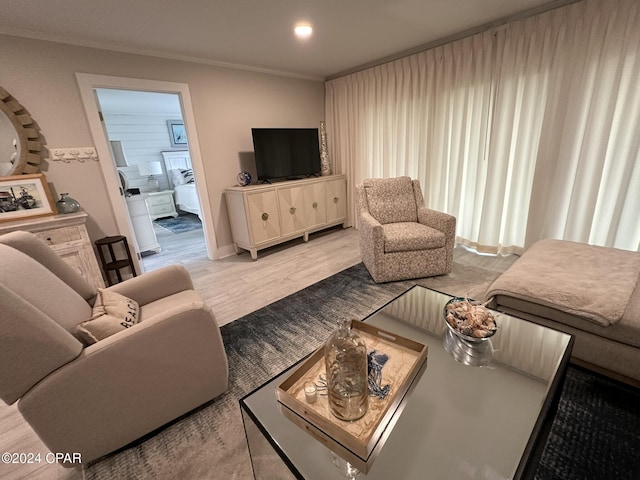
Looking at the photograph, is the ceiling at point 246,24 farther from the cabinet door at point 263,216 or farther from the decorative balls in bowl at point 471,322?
the decorative balls in bowl at point 471,322

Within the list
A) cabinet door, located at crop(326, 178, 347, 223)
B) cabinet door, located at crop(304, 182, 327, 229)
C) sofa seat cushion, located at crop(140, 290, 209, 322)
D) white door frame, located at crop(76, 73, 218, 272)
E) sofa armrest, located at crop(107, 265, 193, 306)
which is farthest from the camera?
cabinet door, located at crop(326, 178, 347, 223)

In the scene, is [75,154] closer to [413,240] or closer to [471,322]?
[413,240]

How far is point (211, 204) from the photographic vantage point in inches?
128

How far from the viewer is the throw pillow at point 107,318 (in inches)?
42.2

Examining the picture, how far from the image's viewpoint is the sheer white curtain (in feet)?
6.97

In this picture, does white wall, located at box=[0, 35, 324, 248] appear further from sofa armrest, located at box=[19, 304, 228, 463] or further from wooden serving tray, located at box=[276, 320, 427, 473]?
wooden serving tray, located at box=[276, 320, 427, 473]

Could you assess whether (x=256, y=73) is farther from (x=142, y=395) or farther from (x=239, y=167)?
(x=142, y=395)

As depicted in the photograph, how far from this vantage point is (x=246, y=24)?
85.3 inches

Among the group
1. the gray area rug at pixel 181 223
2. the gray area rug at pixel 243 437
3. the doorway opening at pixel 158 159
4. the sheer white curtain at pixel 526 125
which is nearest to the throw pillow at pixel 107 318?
the gray area rug at pixel 243 437

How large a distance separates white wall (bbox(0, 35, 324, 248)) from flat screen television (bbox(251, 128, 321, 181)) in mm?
223

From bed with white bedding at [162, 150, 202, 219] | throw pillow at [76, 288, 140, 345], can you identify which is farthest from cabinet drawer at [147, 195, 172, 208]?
throw pillow at [76, 288, 140, 345]

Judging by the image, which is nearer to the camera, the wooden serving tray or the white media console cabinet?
the wooden serving tray

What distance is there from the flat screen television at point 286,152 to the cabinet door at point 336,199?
35 centimetres

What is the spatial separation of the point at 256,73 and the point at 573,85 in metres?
3.18
